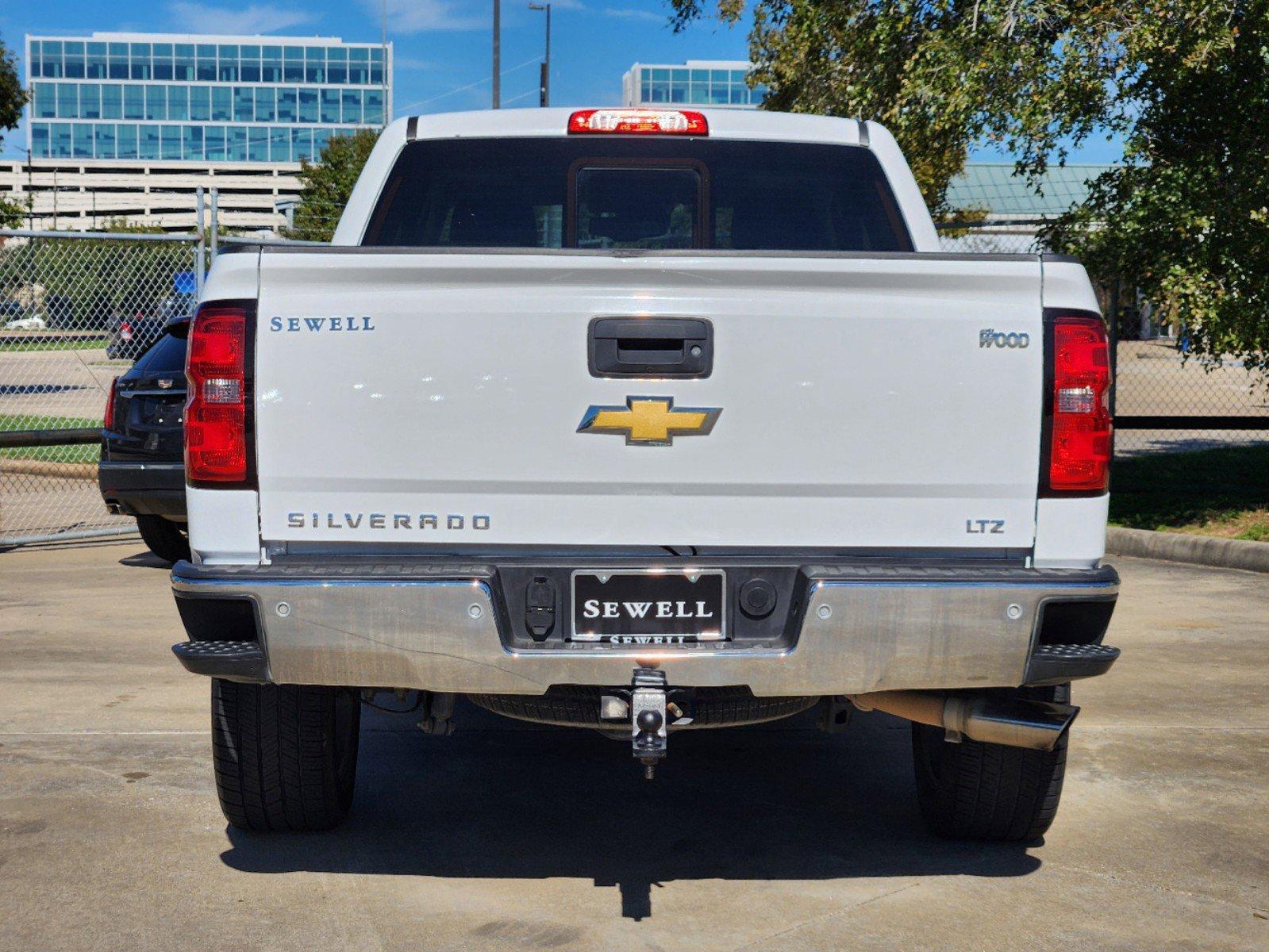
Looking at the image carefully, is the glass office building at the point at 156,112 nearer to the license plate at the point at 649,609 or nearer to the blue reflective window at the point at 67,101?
the blue reflective window at the point at 67,101

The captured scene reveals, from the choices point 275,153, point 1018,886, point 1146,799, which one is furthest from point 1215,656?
point 275,153

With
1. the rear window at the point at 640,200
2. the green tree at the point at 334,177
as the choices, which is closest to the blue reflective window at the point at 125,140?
the green tree at the point at 334,177

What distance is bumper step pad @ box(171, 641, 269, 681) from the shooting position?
3.60 metres

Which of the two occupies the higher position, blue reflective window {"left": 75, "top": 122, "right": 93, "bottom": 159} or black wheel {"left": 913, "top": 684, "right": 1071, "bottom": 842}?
blue reflective window {"left": 75, "top": 122, "right": 93, "bottom": 159}

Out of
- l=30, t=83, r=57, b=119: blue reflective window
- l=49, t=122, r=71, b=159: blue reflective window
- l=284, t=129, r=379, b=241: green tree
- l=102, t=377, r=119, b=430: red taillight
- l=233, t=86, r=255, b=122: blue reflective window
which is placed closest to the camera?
l=102, t=377, r=119, b=430: red taillight

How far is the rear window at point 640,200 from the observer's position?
16.6 ft

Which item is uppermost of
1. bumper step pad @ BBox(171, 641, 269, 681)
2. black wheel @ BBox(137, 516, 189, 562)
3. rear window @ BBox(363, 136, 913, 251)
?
rear window @ BBox(363, 136, 913, 251)

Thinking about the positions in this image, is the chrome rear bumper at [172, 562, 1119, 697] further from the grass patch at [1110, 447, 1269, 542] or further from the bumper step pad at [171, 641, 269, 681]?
the grass patch at [1110, 447, 1269, 542]

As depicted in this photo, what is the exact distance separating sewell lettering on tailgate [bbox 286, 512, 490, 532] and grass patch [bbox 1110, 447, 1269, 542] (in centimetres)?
828

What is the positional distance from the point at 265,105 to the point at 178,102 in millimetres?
11181

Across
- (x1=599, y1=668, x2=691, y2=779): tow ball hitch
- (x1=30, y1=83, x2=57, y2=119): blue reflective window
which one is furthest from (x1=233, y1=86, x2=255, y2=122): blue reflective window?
(x1=599, y1=668, x2=691, y2=779): tow ball hitch

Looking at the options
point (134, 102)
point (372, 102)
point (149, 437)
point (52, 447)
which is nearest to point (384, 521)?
point (149, 437)

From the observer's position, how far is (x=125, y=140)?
195m

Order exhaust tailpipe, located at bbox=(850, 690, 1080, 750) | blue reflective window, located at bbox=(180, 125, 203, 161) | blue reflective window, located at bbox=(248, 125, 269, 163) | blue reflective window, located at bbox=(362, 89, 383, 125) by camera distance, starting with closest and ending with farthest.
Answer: exhaust tailpipe, located at bbox=(850, 690, 1080, 750) → blue reflective window, located at bbox=(180, 125, 203, 161) → blue reflective window, located at bbox=(248, 125, 269, 163) → blue reflective window, located at bbox=(362, 89, 383, 125)
